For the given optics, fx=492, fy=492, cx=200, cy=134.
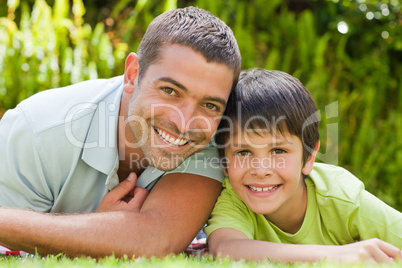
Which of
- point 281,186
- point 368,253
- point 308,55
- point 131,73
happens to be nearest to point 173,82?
point 131,73

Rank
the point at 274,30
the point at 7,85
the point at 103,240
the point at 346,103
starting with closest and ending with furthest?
the point at 103,240, the point at 7,85, the point at 346,103, the point at 274,30

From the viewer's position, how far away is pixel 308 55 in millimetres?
6902

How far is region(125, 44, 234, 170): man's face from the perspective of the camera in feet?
11.0

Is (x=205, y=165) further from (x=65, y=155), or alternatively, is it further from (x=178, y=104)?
(x=65, y=155)

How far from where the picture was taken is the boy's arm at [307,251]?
2.87 meters

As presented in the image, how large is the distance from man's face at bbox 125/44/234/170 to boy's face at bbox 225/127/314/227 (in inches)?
10.4

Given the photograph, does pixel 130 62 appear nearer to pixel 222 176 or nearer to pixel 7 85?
pixel 222 176

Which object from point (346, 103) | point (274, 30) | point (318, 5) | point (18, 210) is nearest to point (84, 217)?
point (18, 210)

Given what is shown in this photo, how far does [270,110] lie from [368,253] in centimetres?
115

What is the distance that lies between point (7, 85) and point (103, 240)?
382 cm

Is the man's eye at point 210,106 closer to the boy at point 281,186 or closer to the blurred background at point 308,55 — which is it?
the boy at point 281,186

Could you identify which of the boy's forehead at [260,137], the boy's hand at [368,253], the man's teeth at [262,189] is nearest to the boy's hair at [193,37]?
the boy's forehead at [260,137]

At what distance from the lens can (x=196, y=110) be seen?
3410 millimetres

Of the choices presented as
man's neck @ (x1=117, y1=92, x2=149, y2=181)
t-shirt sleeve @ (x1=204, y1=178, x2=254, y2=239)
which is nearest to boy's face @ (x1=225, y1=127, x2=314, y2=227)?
t-shirt sleeve @ (x1=204, y1=178, x2=254, y2=239)
